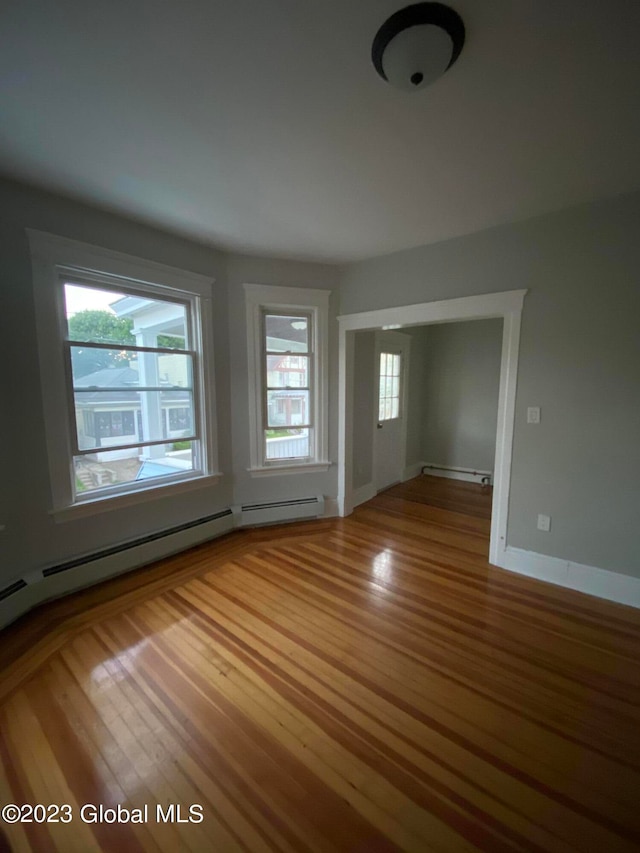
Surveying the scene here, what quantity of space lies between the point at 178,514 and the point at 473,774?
2577 mm

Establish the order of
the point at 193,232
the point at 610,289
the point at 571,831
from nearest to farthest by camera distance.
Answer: the point at 571,831
the point at 610,289
the point at 193,232

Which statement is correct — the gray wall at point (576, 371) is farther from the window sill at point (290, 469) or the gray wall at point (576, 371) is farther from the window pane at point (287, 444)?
the window pane at point (287, 444)

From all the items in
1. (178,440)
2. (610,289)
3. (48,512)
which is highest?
(610,289)

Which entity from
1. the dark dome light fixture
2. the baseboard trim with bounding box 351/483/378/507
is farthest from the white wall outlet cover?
the dark dome light fixture

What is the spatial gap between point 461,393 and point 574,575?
3293mm

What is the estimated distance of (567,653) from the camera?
1908 millimetres

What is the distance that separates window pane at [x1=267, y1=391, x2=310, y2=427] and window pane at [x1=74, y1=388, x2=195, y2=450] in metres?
0.78

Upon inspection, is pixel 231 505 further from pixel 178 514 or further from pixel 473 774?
pixel 473 774

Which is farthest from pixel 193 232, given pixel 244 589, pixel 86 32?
pixel 244 589

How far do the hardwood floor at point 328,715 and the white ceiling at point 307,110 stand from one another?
266 centimetres

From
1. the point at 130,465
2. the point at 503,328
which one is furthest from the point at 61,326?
the point at 503,328

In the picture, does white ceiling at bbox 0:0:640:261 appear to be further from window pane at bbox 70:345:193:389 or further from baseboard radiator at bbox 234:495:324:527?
baseboard radiator at bbox 234:495:324:527

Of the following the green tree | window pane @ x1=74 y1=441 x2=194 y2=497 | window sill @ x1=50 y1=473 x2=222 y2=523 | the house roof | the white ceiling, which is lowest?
window sill @ x1=50 y1=473 x2=222 y2=523

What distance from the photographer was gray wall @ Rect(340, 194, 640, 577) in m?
2.21
